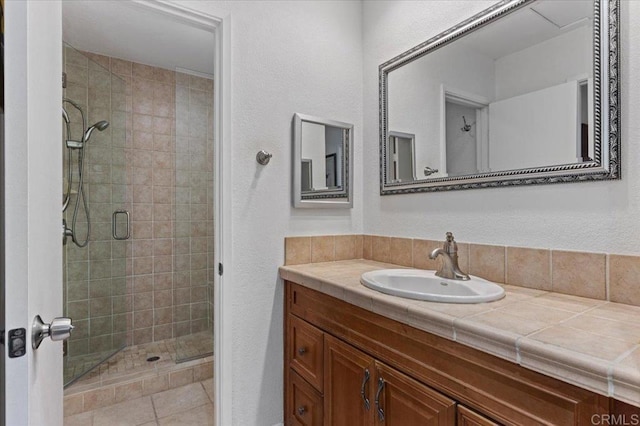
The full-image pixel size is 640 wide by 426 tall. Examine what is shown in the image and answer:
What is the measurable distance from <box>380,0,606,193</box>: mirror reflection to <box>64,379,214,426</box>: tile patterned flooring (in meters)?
1.78

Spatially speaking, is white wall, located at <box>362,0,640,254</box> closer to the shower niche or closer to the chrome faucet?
the chrome faucet

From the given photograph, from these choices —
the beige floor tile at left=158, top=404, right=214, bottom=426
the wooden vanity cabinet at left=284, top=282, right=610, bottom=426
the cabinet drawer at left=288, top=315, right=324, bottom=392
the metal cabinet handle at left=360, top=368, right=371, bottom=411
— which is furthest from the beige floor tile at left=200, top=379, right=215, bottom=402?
the metal cabinet handle at left=360, top=368, right=371, bottom=411

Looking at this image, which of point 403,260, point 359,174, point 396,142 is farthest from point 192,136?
point 403,260

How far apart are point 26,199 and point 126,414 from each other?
1.90 meters

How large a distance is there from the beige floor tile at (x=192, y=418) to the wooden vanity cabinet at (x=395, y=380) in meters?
0.54

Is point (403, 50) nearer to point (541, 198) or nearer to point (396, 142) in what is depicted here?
point (396, 142)

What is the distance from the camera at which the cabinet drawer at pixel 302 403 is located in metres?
1.42

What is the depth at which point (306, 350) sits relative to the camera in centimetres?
150

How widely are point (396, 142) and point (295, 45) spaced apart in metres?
0.76

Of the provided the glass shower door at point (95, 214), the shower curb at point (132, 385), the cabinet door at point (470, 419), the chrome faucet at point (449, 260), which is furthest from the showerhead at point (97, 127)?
the cabinet door at point (470, 419)

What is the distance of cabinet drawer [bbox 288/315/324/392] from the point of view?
141 cm

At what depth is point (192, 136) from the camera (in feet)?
9.41

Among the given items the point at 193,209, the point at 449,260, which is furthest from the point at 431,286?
the point at 193,209

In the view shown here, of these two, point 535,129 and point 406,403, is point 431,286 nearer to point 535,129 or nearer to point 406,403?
point 406,403
